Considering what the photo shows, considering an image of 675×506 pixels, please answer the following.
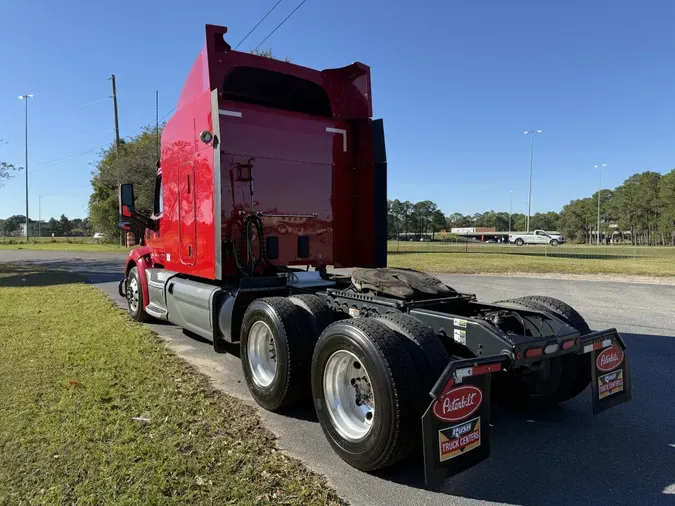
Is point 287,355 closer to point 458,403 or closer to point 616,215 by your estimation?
point 458,403

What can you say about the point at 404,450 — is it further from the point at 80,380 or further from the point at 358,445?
the point at 80,380

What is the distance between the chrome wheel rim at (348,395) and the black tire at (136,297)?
5.45 metres

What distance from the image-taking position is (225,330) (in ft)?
17.5

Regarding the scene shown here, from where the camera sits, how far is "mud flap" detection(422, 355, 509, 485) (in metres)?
2.73

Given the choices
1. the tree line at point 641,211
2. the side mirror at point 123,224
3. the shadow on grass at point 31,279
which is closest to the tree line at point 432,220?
the tree line at point 641,211

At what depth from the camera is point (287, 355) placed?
409 cm

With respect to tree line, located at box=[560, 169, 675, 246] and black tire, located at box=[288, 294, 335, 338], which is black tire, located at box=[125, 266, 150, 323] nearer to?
black tire, located at box=[288, 294, 335, 338]

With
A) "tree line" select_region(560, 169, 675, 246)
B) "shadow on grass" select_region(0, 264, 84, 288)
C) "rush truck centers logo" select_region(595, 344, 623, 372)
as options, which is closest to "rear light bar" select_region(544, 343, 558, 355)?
"rush truck centers logo" select_region(595, 344, 623, 372)

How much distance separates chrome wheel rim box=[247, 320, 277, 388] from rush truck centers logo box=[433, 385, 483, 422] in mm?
2184

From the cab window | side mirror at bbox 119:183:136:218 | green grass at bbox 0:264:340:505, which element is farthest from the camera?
the cab window

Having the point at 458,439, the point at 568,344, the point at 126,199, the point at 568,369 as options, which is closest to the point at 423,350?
the point at 458,439

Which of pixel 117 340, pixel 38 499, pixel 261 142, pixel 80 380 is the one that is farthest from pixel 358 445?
pixel 117 340

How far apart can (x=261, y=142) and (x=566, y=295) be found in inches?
379

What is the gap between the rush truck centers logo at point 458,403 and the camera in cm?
275
